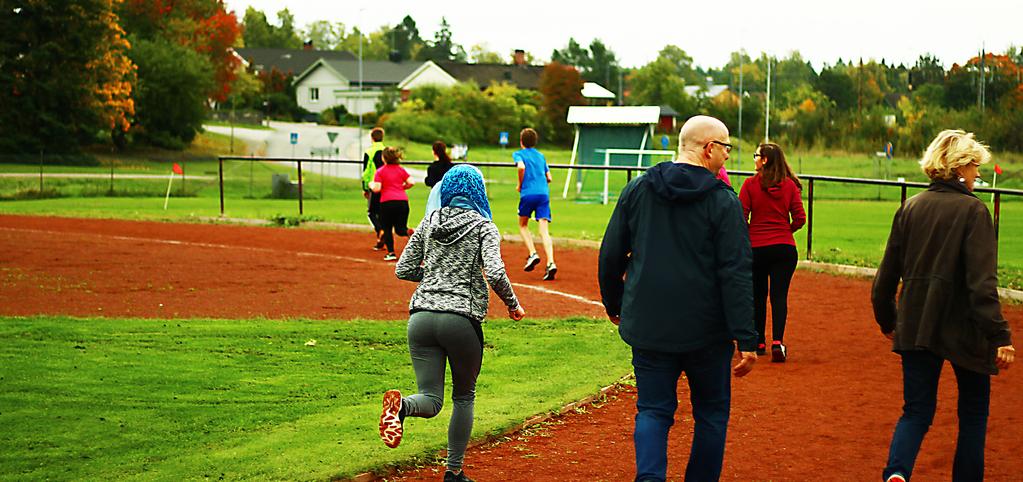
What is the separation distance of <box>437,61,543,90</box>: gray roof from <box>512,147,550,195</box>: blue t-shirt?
334ft

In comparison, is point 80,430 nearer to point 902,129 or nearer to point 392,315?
point 392,315

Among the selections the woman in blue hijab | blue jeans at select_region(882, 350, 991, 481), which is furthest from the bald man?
the woman in blue hijab

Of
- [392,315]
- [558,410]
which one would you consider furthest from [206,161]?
[558,410]

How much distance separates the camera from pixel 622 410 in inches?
340

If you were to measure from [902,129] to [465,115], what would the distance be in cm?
3350

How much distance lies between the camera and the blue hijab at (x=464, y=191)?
639 cm

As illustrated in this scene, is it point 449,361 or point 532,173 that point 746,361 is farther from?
point 532,173

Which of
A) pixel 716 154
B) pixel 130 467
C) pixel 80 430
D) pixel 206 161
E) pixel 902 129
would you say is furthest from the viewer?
pixel 206 161

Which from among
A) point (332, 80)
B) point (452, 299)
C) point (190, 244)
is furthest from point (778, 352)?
point (332, 80)

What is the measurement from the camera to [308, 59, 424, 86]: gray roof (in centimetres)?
12488

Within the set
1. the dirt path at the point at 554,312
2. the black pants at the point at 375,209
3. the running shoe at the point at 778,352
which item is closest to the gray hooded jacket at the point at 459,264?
the dirt path at the point at 554,312

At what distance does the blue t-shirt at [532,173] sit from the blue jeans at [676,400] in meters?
10.7

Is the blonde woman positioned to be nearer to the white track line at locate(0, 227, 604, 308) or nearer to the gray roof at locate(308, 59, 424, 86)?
the white track line at locate(0, 227, 604, 308)

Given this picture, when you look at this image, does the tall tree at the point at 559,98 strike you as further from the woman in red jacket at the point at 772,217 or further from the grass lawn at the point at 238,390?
the woman in red jacket at the point at 772,217
